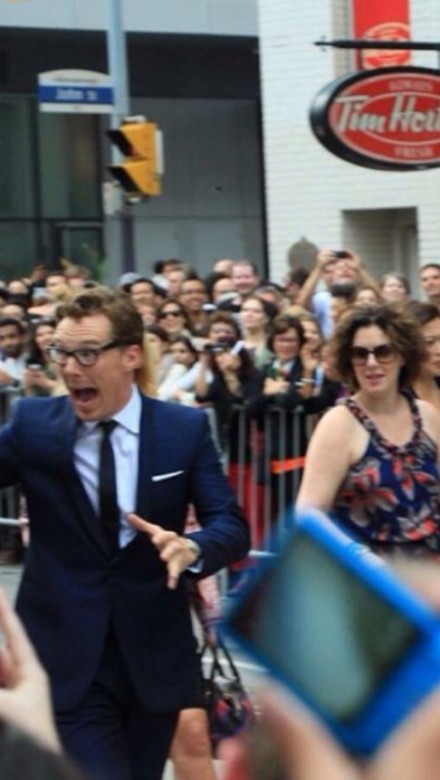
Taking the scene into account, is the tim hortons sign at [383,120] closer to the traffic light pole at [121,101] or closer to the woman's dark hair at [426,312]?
the traffic light pole at [121,101]

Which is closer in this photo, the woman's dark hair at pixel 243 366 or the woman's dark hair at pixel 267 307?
the woman's dark hair at pixel 243 366

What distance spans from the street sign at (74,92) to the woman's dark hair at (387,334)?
9833mm

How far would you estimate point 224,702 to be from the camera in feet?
23.5

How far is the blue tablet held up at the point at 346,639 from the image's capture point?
1.75m

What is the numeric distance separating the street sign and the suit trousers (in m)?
11.3

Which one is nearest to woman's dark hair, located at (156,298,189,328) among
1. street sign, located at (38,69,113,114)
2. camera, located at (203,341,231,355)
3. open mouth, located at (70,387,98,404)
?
camera, located at (203,341,231,355)

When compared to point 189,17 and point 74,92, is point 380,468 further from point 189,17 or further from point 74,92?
point 189,17

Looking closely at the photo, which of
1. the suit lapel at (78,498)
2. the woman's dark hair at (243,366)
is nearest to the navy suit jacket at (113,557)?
the suit lapel at (78,498)

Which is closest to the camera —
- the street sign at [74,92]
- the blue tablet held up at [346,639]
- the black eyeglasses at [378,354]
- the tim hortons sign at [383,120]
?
the blue tablet held up at [346,639]

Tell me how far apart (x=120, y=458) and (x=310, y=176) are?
60.4 feet

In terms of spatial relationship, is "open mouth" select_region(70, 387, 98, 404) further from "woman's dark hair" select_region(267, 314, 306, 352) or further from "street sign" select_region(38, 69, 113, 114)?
"street sign" select_region(38, 69, 113, 114)

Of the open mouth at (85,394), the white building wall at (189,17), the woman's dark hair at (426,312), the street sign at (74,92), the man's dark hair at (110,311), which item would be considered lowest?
the woman's dark hair at (426,312)

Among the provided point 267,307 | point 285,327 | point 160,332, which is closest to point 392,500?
point 285,327

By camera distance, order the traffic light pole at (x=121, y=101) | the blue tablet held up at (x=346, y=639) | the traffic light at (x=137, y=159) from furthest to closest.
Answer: the traffic light pole at (x=121, y=101), the traffic light at (x=137, y=159), the blue tablet held up at (x=346, y=639)
